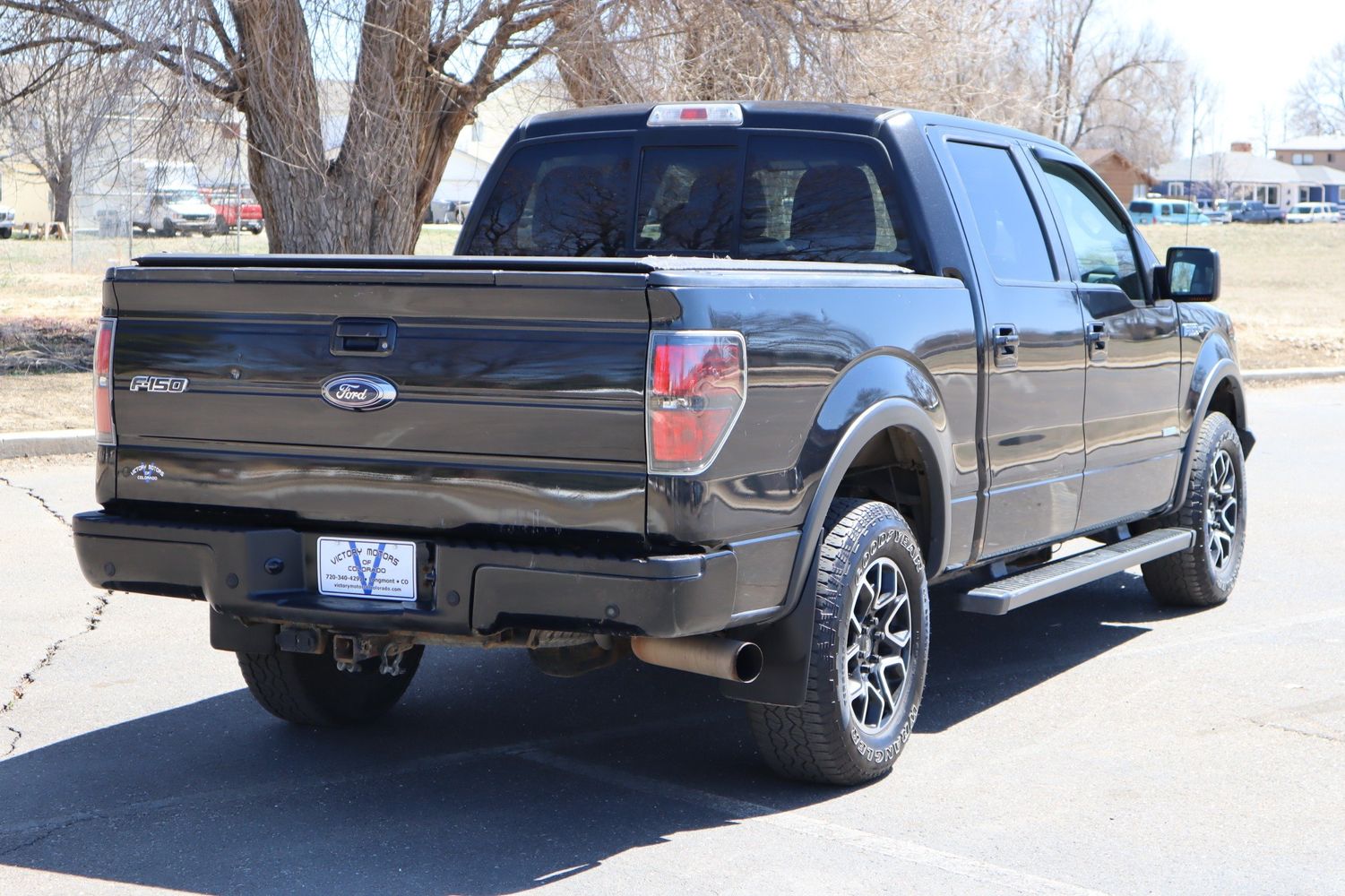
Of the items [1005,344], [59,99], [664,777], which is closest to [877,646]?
[664,777]

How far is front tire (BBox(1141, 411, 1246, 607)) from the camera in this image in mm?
7074

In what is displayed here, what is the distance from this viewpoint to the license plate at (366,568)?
4.26m

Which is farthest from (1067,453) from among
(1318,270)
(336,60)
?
(1318,270)

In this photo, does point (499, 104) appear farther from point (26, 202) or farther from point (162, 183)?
point (26, 202)

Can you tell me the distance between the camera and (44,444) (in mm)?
11406

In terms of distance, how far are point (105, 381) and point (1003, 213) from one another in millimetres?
3194

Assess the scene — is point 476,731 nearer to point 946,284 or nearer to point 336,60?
point 946,284

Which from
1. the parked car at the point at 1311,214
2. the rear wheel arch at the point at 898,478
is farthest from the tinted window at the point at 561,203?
the parked car at the point at 1311,214

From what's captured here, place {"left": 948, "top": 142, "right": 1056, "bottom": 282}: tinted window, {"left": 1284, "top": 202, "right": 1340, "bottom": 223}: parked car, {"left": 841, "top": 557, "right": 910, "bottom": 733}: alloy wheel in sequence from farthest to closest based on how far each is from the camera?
{"left": 1284, "top": 202, "right": 1340, "bottom": 223}: parked car < {"left": 948, "top": 142, "right": 1056, "bottom": 282}: tinted window < {"left": 841, "top": 557, "right": 910, "bottom": 733}: alloy wheel

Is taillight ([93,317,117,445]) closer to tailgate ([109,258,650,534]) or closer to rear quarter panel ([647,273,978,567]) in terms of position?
tailgate ([109,258,650,534])

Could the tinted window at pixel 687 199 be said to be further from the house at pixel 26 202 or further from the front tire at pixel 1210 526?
the house at pixel 26 202

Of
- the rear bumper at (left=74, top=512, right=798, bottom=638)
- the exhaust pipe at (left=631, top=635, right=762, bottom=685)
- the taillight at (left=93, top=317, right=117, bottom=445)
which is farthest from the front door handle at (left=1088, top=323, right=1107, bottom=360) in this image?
the taillight at (left=93, top=317, right=117, bottom=445)

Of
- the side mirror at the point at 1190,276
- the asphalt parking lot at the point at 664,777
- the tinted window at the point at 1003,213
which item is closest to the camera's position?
the asphalt parking lot at the point at 664,777

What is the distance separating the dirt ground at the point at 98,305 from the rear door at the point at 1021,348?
8.63 metres
